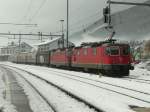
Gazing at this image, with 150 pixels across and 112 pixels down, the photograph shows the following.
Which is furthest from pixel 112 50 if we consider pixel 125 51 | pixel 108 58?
pixel 125 51

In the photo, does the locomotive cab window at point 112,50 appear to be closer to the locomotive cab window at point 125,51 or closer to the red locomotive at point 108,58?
the red locomotive at point 108,58

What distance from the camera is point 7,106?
40.9 feet

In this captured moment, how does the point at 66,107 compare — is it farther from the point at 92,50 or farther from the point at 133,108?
the point at 92,50

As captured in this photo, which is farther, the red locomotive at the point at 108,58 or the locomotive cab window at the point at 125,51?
the locomotive cab window at the point at 125,51

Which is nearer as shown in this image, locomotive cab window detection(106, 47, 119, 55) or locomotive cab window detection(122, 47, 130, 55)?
locomotive cab window detection(106, 47, 119, 55)

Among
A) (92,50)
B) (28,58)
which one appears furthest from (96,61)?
(28,58)

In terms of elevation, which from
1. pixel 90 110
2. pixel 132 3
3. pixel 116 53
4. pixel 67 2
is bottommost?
pixel 90 110

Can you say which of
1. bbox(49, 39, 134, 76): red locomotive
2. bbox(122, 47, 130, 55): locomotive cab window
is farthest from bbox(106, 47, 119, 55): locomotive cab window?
bbox(122, 47, 130, 55): locomotive cab window

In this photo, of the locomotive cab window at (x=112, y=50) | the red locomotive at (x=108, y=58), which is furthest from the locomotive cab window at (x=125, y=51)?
the locomotive cab window at (x=112, y=50)

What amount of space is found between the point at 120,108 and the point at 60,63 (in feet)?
135

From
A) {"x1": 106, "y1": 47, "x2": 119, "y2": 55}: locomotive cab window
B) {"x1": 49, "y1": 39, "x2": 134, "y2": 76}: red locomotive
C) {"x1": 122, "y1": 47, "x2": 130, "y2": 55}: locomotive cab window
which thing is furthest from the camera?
{"x1": 122, "y1": 47, "x2": 130, "y2": 55}: locomotive cab window

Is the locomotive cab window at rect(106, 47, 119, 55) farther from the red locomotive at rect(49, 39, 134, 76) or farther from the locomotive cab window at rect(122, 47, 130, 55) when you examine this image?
the locomotive cab window at rect(122, 47, 130, 55)

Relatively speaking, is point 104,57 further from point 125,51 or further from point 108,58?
point 125,51

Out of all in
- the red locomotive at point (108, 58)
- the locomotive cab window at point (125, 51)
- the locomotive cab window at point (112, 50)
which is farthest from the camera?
the locomotive cab window at point (125, 51)
